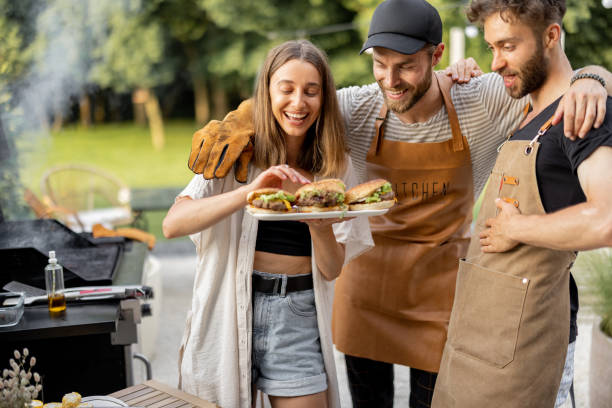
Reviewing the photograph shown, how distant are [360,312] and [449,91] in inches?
39.5

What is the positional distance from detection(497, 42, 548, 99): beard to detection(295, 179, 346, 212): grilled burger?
0.66 m

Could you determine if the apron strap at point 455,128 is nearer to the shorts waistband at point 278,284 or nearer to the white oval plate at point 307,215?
the white oval plate at point 307,215

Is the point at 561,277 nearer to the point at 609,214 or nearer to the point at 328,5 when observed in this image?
the point at 609,214

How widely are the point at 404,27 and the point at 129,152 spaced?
15625mm

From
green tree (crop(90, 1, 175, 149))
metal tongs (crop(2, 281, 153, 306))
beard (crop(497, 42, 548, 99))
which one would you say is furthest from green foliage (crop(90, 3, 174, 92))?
beard (crop(497, 42, 548, 99))

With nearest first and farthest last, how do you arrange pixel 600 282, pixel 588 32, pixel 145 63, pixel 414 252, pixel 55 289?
pixel 55 289, pixel 414 252, pixel 600 282, pixel 588 32, pixel 145 63

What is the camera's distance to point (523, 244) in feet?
6.17

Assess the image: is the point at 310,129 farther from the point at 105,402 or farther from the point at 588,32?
the point at 588,32

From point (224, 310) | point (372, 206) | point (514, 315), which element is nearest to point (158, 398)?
point (224, 310)

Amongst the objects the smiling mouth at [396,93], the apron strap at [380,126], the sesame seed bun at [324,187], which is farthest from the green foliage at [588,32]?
the sesame seed bun at [324,187]

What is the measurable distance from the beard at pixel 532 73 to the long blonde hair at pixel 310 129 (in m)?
0.59

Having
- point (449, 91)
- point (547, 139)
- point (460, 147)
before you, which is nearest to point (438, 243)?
point (460, 147)

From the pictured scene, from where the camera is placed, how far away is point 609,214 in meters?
1.58

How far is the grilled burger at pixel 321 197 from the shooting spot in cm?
188
